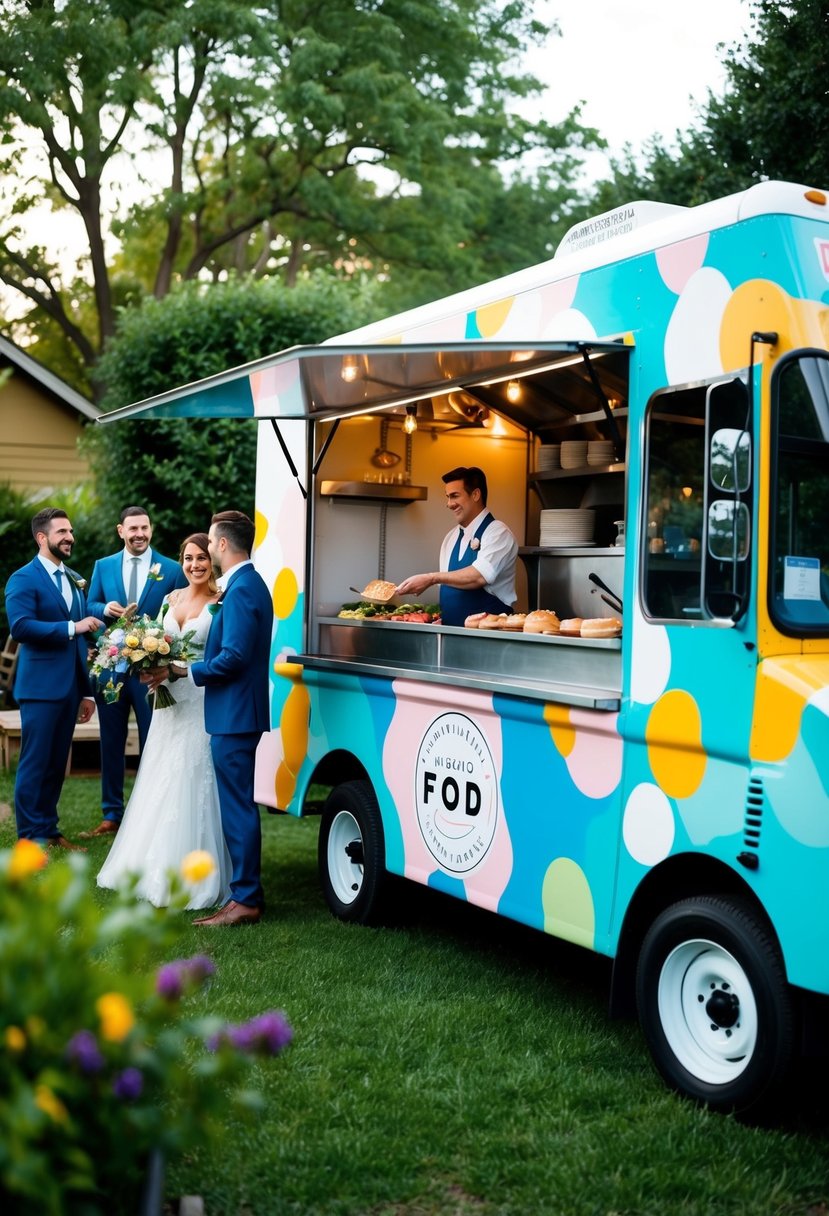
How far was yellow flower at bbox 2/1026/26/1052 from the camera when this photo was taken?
2207 mm

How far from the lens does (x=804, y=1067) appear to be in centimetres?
419

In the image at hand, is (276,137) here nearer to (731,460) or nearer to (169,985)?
(731,460)

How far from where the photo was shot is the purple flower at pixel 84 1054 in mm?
2277

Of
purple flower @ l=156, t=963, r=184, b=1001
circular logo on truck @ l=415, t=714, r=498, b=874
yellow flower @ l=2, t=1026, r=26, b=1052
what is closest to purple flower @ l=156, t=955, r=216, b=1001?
purple flower @ l=156, t=963, r=184, b=1001

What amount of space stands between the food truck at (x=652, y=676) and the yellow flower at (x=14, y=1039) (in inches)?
97.3

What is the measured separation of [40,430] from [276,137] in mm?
6722

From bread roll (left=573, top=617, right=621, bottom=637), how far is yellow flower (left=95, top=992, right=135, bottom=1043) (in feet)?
10.6

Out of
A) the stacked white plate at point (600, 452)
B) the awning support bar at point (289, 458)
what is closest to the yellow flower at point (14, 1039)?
the awning support bar at point (289, 458)

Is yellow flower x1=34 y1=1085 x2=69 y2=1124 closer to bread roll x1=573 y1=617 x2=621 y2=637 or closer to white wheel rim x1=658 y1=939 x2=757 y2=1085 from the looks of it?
white wheel rim x1=658 y1=939 x2=757 y2=1085

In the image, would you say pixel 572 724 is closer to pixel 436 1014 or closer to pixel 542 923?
pixel 542 923

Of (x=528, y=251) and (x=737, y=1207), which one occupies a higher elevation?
(x=528, y=251)

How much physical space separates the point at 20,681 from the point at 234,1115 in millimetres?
4833

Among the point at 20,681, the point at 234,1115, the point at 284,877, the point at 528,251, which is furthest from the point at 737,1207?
the point at 528,251

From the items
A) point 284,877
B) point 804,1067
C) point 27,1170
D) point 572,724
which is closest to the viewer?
point 27,1170
